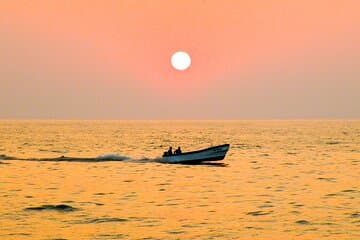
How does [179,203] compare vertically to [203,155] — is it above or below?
below

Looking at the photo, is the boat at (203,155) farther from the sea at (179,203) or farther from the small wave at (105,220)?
the small wave at (105,220)

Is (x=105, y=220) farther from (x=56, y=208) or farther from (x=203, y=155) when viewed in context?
(x=203, y=155)

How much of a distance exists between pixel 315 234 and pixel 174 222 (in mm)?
6999

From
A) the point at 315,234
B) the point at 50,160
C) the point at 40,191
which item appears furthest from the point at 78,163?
the point at 315,234

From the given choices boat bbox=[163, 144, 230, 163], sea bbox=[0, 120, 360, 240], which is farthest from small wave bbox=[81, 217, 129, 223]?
boat bbox=[163, 144, 230, 163]

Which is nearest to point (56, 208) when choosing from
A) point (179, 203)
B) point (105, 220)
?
point (105, 220)

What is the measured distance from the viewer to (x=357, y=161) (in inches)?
2950

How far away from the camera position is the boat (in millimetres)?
70000

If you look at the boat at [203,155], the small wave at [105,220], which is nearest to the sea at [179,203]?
the small wave at [105,220]

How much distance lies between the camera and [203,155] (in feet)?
231

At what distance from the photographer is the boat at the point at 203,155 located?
70.0m

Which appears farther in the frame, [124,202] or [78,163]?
[78,163]

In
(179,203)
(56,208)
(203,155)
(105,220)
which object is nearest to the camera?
(105,220)

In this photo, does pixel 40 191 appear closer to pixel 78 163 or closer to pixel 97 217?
pixel 97 217
